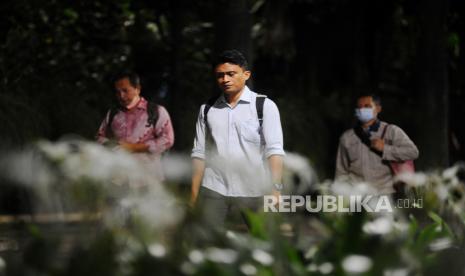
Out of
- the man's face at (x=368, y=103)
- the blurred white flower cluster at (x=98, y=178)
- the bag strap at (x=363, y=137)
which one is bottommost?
the blurred white flower cluster at (x=98, y=178)

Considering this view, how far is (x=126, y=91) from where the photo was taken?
29.9ft

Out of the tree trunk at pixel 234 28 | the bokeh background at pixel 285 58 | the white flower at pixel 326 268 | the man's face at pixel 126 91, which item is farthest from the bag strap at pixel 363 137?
the white flower at pixel 326 268

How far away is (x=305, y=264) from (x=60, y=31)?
1359 cm

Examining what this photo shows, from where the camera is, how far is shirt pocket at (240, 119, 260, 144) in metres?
7.85

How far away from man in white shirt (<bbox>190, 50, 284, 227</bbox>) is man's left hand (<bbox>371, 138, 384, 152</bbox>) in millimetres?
2028

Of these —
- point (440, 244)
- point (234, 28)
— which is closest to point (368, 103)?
point (234, 28)

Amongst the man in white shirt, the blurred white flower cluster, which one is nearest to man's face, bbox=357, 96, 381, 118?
the man in white shirt

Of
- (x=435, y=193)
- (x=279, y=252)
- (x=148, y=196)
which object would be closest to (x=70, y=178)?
(x=148, y=196)

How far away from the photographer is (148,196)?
4266mm

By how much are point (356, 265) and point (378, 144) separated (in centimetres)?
540

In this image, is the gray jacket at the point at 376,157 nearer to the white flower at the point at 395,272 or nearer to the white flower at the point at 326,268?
the white flower at the point at 326,268

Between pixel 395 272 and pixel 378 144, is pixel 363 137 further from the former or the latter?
pixel 395 272

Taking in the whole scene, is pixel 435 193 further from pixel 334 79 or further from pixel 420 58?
pixel 334 79

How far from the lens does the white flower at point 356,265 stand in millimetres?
4477
